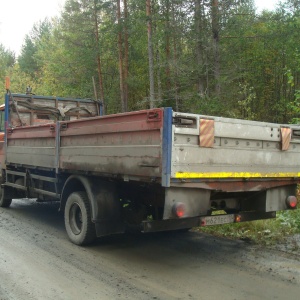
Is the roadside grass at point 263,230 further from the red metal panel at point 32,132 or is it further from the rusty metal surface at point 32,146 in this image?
the red metal panel at point 32,132

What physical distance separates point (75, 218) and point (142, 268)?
1.79 m

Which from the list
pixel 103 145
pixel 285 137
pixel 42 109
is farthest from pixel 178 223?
pixel 42 109

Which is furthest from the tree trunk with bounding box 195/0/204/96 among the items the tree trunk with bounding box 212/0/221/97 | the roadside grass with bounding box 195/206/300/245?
the roadside grass with bounding box 195/206/300/245

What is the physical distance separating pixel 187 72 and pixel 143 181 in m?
13.3

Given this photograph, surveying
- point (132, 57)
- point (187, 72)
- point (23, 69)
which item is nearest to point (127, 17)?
point (132, 57)

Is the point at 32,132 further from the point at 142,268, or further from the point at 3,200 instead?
the point at 142,268

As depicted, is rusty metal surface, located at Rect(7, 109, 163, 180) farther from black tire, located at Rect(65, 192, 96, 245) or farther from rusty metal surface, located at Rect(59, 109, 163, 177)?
black tire, located at Rect(65, 192, 96, 245)

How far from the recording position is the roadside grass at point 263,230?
6570 millimetres

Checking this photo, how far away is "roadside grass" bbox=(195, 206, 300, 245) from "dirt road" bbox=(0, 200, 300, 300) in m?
0.39

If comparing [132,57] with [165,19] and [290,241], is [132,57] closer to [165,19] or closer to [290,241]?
[165,19]

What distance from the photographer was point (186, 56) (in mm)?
18406

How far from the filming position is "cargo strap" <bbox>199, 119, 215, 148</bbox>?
4.66m

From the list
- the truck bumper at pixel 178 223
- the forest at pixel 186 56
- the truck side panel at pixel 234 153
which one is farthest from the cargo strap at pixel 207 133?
the forest at pixel 186 56

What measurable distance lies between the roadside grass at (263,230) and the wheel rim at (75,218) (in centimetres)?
237
